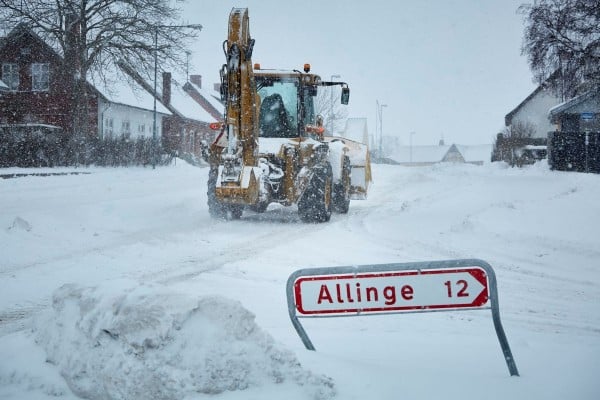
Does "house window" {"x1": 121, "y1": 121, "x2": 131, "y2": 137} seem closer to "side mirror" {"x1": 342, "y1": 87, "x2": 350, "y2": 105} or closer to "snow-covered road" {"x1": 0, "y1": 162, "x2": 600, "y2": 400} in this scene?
"snow-covered road" {"x1": 0, "y1": 162, "x2": 600, "y2": 400}

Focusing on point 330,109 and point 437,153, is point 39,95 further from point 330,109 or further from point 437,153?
point 437,153

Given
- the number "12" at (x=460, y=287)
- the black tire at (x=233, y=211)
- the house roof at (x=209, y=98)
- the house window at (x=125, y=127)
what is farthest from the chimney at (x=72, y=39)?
the house roof at (x=209, y=98)

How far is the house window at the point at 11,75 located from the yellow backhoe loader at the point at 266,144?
28.6 m

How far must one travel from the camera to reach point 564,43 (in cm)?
3116

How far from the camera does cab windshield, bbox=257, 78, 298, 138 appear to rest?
11.4 m

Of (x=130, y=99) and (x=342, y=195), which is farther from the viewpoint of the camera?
(x=130, y=99)

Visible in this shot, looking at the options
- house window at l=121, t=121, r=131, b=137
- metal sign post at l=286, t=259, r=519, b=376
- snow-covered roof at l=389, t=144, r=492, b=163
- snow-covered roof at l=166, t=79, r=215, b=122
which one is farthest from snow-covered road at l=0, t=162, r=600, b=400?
snow-covered roof at l=389, t=144, r=492, b=163

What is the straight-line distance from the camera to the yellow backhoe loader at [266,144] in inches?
389

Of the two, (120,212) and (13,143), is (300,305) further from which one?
(13,143)

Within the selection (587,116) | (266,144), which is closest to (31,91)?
(266,144)

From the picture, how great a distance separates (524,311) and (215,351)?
3.31 meters

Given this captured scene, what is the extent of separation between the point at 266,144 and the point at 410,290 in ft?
25.5

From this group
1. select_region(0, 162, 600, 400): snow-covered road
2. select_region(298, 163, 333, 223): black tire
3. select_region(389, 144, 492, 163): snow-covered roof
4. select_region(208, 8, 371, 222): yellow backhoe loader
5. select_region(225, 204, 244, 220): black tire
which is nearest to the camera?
select_region(0, 162, 600, 400): snow-covered road

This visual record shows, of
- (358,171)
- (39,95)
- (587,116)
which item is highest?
(39,95)
